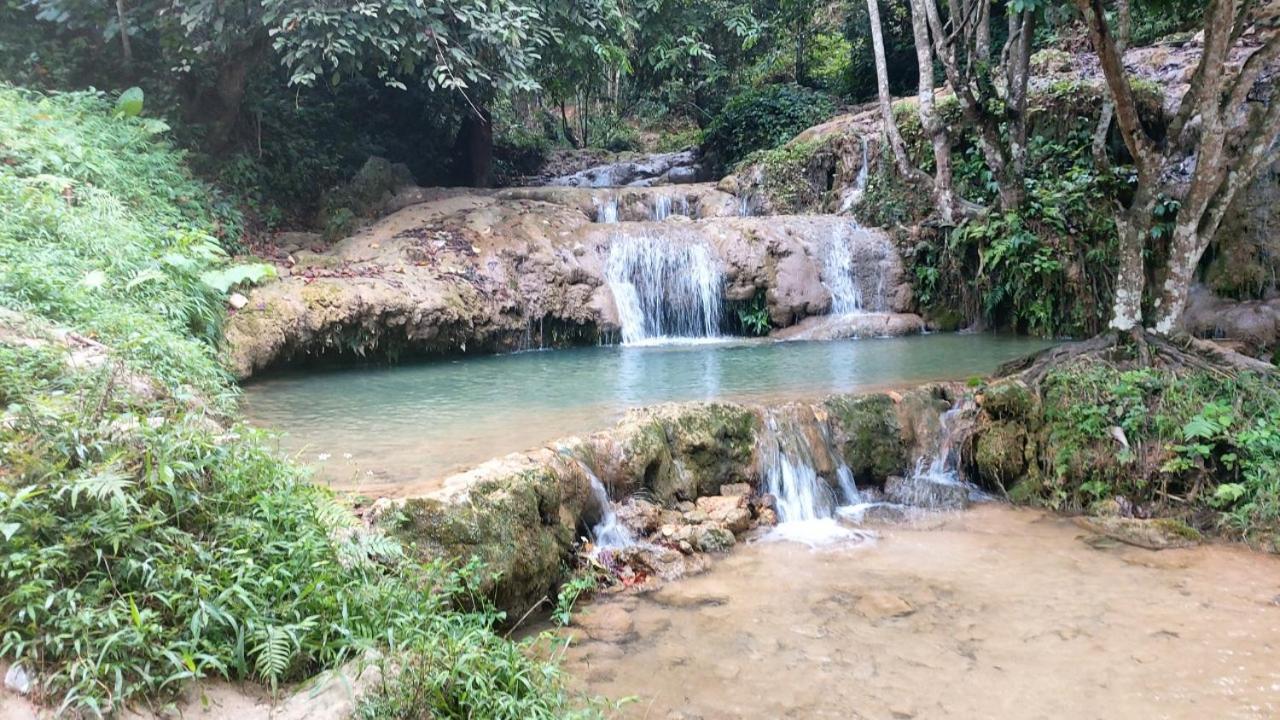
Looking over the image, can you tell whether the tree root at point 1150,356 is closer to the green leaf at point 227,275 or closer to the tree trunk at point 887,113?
the tree trunk at point 887,113

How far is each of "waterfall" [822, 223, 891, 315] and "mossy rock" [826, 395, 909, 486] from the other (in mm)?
5730

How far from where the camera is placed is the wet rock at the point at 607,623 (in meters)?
Answer: 4.03

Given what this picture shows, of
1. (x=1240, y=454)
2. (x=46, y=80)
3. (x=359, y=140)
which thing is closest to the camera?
(x=1240, y=454)

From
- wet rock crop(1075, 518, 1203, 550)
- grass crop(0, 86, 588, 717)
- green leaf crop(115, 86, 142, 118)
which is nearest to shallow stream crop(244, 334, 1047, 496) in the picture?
grass crop(0, 86, 588, 717)

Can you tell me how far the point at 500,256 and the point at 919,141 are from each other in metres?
7.35

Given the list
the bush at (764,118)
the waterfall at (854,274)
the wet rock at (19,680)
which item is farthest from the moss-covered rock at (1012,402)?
the bush at (764,118)

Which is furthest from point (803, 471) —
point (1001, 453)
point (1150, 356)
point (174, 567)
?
point (174, 567)

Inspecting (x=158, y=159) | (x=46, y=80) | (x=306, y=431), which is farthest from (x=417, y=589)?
(x=46, y=80)

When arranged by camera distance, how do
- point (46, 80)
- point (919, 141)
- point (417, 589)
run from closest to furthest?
point (417, 589)
point (46, 80)
point (919, 141)

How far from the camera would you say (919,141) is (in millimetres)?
12961

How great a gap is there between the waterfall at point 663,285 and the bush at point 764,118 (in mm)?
6472

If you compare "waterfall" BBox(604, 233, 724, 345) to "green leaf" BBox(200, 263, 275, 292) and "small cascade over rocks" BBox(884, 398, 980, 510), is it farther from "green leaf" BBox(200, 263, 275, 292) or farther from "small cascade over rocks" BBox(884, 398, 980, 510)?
"small cascade over rocks" BBox(884, 398, 980, 510)

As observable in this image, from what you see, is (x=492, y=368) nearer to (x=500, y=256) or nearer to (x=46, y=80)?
(x=500, y=256)

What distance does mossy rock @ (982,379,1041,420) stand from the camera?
6.43 meters
